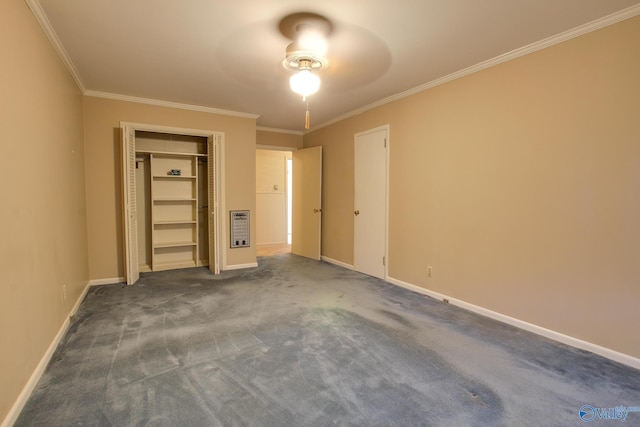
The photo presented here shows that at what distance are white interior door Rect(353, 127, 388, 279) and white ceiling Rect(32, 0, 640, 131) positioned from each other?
82 cm

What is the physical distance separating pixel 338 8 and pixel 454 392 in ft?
8.55

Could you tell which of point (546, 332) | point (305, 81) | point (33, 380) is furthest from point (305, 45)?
point (546, 332)

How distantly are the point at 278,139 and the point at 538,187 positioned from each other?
4.41 meters

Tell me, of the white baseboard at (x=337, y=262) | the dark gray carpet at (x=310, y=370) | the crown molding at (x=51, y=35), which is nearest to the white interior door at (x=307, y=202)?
the white baseboard at (x=337, y=262)

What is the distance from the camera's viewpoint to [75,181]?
11.0 feet

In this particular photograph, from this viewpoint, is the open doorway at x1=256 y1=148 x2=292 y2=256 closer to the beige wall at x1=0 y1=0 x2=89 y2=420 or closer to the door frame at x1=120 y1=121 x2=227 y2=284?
the door frame at x1=120 y1=121 x2=227 y2=284

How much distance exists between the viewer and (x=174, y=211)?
4988mm

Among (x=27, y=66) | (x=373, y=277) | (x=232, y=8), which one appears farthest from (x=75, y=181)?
(x=373, y=277)

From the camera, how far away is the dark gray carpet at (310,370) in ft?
5.52

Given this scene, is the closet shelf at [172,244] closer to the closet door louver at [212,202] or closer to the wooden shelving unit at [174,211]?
the wooden shelving unit at [174,211]

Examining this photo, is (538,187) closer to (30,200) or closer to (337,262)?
(337,262)

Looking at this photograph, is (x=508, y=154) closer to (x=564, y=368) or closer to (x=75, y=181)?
(x=564, y=368)

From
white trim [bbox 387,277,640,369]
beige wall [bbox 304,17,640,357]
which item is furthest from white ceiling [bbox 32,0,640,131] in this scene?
white trim [bbox 387,277,640,369]

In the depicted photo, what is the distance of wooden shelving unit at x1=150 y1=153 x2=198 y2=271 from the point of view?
4.80 metres
